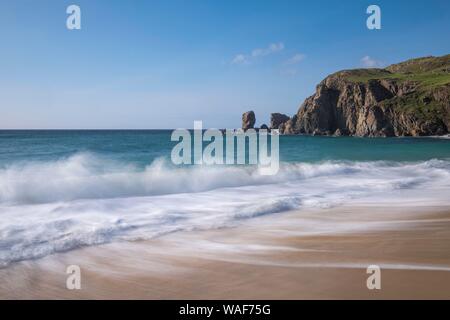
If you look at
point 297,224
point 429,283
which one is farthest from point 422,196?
point 429,283

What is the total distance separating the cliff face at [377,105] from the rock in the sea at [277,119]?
1232 centimetres

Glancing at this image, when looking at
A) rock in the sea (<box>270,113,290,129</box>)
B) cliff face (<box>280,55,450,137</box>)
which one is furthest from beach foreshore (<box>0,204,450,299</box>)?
rock in the sea (<box>270,113,290,129</box>)

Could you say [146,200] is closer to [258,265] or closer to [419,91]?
[258,265]

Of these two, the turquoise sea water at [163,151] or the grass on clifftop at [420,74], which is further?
the grass on clifftop at [420,74]

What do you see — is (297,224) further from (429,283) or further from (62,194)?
(62,194)

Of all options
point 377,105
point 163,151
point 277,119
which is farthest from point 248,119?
point 163,151

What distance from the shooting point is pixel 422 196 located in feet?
39.7

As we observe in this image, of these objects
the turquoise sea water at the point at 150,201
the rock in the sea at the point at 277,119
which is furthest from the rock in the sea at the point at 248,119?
the turquoise sea water at the point at 150,201

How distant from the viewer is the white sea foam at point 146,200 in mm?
7527

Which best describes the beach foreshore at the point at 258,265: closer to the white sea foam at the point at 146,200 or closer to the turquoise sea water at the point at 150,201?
the turquoise sea water at the point at 150,201

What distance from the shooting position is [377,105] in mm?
95000

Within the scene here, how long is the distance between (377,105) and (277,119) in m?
51.7

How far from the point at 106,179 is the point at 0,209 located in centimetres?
613

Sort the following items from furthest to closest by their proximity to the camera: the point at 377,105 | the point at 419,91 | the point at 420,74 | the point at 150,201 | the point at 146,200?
the point at 420,74, the point at 377,105, the point at 419,91, the point at 146,200, the point at 150,201
